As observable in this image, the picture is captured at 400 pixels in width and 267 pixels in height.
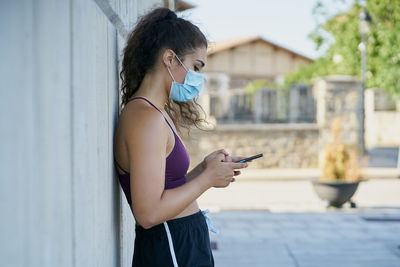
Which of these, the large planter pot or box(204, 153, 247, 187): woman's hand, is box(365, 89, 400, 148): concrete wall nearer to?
the large planter pot

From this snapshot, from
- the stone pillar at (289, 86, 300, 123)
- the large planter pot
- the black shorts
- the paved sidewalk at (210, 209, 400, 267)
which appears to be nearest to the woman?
the black shorts

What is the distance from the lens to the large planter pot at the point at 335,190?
22.5ft

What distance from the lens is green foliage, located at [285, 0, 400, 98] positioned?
58.6 feet

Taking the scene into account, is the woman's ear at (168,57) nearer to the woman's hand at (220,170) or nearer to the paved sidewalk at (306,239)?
the woman's hand at (220,170)

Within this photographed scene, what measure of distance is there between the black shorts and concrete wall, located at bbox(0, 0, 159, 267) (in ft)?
1.30

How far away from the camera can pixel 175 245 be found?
63.9 inches

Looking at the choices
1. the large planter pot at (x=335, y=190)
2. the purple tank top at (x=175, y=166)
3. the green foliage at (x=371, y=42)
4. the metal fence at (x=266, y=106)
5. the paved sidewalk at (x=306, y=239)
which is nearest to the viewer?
the purple tank top at (x=175, y=166)

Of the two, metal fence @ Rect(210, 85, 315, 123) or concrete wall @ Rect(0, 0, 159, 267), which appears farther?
metal fence @ Rect(210, 85, 315, 123)

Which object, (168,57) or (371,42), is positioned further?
(371,42)

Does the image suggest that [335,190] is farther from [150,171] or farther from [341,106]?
[341,106]

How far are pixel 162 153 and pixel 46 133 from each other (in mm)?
503

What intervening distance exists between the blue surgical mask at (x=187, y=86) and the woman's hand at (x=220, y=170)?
0.27 metres

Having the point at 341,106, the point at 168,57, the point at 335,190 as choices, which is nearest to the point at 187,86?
the point at 168,57

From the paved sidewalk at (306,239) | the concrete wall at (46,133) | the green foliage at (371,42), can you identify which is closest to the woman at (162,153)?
the concrete wall at (46,133)
